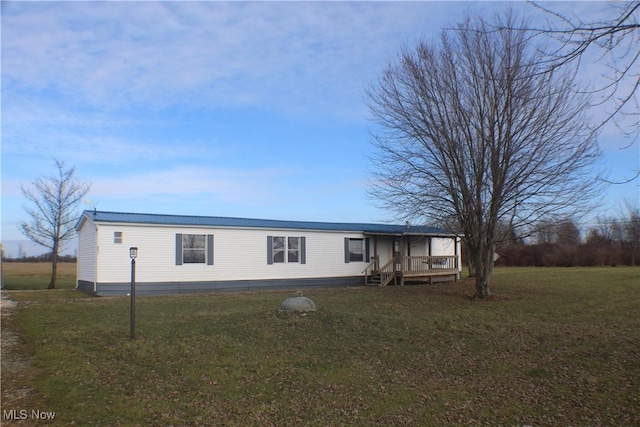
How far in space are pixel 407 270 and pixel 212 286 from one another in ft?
29.8

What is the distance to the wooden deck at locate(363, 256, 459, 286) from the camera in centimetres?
2188

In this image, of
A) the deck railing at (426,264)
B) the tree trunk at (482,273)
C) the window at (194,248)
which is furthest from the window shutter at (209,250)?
the tree trunk at (482,273)

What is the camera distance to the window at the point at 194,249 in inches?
714

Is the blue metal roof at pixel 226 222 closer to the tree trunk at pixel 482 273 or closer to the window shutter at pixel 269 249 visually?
the window shutter at pixel 269 249

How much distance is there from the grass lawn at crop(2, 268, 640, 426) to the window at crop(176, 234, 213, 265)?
5772mm

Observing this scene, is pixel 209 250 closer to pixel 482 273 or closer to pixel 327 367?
pixel 482 273

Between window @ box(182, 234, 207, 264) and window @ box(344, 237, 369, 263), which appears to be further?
window @ box(344, 237, 369, 263)

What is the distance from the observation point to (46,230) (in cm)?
2412

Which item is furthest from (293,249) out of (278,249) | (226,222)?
(226,222)

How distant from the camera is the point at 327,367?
23.4 ft

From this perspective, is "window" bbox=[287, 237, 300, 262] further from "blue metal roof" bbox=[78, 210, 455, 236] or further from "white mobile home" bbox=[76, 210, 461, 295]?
"blue metal roof" bbox=[78, 210, 455, 236]

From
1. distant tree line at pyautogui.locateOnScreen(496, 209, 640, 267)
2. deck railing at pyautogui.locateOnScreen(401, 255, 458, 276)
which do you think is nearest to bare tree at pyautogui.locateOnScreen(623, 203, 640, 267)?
distant tree line at pyautogui.locateOnScreen(496, 209, 640, 267)

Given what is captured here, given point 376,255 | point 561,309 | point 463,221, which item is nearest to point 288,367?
point 561,309

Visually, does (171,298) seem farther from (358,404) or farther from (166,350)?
(358,404)
